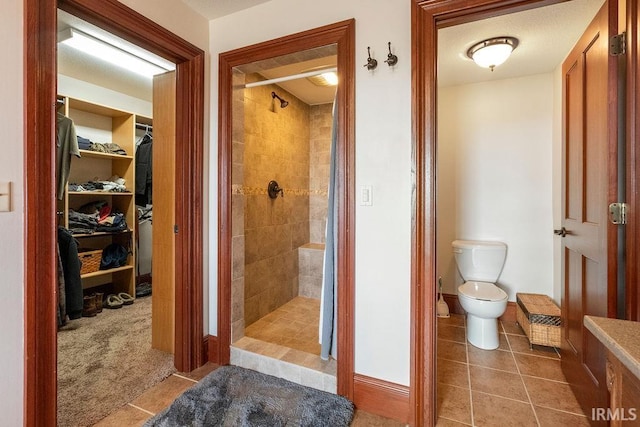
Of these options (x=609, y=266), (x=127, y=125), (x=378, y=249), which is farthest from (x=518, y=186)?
(x=127, y=125)

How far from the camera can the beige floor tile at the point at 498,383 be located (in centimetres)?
167

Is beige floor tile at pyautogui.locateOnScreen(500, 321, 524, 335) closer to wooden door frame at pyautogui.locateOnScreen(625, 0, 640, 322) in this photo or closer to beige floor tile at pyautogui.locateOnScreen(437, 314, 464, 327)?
beige floor tile at pyautogui.locateOnScreen(437, 314, 464, 327)

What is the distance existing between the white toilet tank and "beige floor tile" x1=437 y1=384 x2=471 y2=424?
114 cm

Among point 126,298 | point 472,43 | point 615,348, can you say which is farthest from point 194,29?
point 126,298

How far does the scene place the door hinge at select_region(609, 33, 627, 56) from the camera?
1158 millimetres

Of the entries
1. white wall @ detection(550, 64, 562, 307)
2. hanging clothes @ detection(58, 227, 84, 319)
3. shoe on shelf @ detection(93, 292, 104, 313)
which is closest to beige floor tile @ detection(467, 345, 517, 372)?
white wall @ detection(550, 64, 562, 307)

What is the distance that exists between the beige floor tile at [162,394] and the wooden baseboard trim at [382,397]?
1.00 metres

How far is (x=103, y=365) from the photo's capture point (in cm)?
192

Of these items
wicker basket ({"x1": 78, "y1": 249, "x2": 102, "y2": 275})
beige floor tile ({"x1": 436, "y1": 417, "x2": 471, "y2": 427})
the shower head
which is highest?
the shower head

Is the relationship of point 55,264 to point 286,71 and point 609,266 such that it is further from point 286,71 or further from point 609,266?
point 609,266

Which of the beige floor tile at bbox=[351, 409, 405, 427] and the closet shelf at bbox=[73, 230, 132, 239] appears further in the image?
the closet shelf at bbox=[73, 230, 132, 239]

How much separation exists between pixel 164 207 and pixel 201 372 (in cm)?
114
